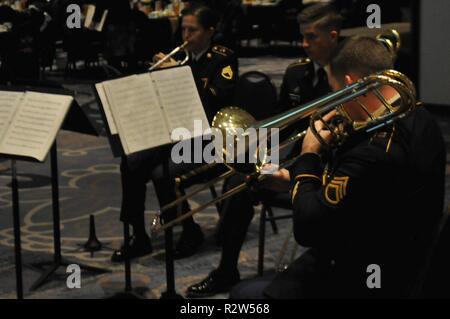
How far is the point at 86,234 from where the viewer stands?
5.29 metres

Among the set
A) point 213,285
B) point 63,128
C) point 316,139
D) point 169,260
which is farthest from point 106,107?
point 213,285

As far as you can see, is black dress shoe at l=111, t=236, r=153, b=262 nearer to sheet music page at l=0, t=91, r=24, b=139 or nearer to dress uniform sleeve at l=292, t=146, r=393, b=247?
sheet music page at l=0, t=91, r=24, b=139

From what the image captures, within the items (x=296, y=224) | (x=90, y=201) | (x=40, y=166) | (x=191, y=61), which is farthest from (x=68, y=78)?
(x=296, y=224)

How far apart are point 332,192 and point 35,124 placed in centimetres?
168

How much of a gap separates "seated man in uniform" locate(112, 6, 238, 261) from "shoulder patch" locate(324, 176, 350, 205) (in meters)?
2.09

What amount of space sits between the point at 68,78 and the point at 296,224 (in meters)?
9.94

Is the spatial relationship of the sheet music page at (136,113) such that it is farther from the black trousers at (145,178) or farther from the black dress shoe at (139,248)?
the black dress shoe at (139,248)

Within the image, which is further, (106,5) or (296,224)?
(106,5)

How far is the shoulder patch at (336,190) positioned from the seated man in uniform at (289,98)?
161 cm

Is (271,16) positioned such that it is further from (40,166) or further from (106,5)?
(40,166)

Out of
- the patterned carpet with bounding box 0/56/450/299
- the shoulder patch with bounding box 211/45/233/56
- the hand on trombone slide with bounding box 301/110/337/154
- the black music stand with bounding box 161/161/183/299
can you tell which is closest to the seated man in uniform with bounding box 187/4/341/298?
the patterned carpet with bounding box 0/56/450/299

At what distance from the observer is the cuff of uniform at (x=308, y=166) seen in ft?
9.44

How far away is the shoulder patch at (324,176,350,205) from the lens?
2.63m

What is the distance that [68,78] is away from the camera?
1227 cm
